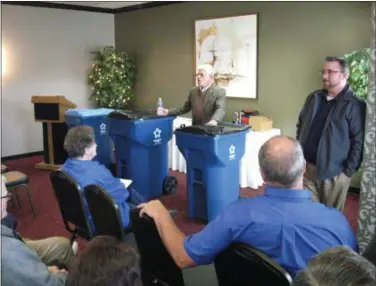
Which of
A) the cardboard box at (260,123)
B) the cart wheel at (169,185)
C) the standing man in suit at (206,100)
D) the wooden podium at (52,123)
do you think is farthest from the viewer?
the wooden podium at (52,123)

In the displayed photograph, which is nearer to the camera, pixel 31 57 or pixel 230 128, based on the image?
pixel 230 128

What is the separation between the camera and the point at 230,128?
3.85m

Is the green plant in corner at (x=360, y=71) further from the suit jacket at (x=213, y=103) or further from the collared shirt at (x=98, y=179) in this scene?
the collared shirt at (x=98, y=179)

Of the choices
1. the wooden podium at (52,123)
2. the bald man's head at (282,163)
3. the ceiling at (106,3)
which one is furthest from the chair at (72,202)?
the ceiling at (106,3)

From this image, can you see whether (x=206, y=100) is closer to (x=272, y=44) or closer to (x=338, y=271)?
(x=272, y=44)

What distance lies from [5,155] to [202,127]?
14.5 feet

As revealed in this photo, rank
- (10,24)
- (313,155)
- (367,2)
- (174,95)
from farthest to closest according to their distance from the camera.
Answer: (174,95), (10,24), (367,2), (313,155)

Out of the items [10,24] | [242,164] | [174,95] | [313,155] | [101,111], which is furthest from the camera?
[174,95]

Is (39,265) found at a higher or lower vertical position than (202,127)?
lower

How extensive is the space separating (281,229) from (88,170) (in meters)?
1.51

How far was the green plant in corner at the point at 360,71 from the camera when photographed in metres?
4.28

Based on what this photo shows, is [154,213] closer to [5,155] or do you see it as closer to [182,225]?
[182,225]

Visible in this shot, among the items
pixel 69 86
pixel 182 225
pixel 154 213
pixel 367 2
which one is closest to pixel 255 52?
pixel 367 2

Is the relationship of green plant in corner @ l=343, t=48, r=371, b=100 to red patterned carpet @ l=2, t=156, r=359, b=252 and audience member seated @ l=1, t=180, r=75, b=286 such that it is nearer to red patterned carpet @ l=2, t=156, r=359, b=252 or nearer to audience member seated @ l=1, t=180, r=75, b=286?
red patterned carpet @ l=2, t=156, r=359, b=252
